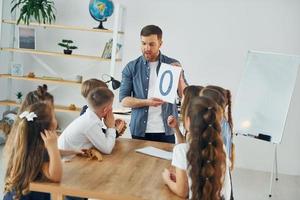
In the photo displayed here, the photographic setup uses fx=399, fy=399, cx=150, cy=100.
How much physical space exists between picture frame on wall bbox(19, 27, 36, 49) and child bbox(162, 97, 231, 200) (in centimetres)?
378

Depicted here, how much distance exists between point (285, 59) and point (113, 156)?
256 centimetres

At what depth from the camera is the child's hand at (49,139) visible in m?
1.67

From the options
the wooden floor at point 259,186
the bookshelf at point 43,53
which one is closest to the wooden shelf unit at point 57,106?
the bookshelf at point 43,53

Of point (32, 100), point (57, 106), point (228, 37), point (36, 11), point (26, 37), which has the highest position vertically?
point (36, 11)

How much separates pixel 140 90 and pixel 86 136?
74 centimetres

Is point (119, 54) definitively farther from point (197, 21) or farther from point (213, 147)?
point (213, 147)

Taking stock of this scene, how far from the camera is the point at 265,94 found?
4.07 m

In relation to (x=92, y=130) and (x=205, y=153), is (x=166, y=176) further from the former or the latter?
(x=92, y=130)

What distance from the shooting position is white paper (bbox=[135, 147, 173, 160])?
2.21 m

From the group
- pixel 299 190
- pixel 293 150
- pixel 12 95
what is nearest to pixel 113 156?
pixel 299 190

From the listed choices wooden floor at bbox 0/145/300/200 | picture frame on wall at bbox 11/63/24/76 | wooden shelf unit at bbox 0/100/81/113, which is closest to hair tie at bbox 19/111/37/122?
wooden floor at bbox 0/145/300/200

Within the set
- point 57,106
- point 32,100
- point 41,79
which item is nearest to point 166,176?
point 32,100

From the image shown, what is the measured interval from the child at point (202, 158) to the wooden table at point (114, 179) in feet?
0.33

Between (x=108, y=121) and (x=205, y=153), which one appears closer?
(x=205, y=153)
